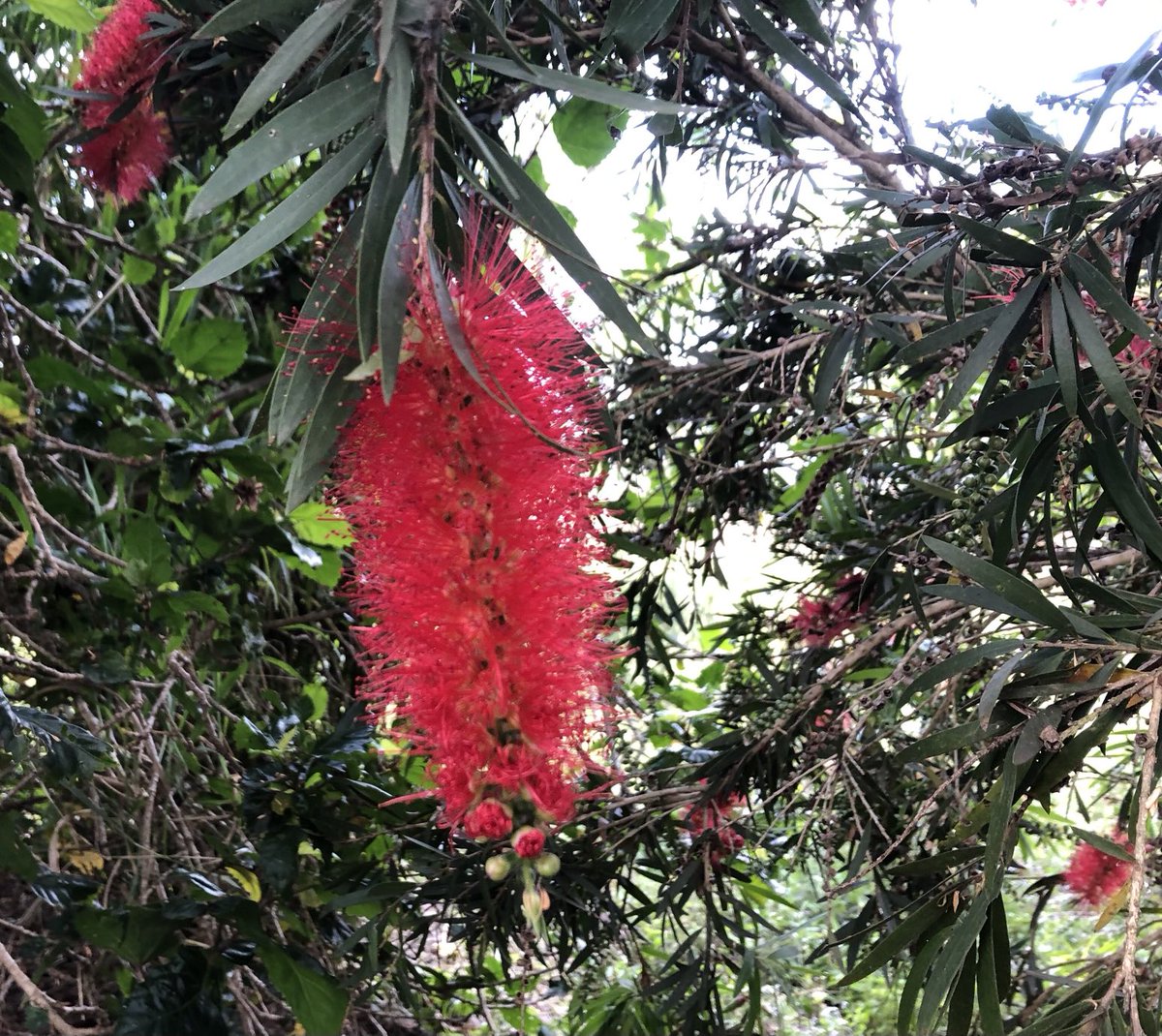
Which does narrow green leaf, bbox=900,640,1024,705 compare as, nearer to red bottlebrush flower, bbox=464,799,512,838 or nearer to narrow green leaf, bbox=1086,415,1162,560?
narrow green leaf, bbox=1086,415,1162,560

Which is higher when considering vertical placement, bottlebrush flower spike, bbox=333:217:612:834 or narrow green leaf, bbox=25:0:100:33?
narrow green leaf, bbox=25:0:100:33

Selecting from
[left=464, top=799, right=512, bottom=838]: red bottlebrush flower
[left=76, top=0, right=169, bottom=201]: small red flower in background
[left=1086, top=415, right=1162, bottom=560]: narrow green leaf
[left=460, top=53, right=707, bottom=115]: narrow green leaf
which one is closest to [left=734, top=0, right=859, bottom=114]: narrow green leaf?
[left=460, top=53, right=707, bottom=115]: narrow green leaf

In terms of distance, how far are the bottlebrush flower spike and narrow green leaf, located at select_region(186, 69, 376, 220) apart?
0.37ft

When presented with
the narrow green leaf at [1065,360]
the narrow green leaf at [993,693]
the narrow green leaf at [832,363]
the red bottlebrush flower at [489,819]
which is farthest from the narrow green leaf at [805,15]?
the red bottlebrush flower at [489,819]

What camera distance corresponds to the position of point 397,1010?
5.35ft

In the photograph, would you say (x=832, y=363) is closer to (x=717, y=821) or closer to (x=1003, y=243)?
(x=1003, y=243)

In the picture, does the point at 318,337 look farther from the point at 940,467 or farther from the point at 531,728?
the point at 940,467

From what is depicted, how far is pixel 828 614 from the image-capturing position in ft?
4.74

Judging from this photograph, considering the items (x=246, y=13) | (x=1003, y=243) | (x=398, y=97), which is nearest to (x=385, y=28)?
(x=398, y=97)

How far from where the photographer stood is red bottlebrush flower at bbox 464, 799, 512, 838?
64 cm

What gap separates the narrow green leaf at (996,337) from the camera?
724 millimetres

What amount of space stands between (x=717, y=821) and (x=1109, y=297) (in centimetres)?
79

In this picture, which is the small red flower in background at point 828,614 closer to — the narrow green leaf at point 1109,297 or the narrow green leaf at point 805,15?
the narrow green leaf at point 1109,297

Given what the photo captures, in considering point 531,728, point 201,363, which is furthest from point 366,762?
point 531,728
